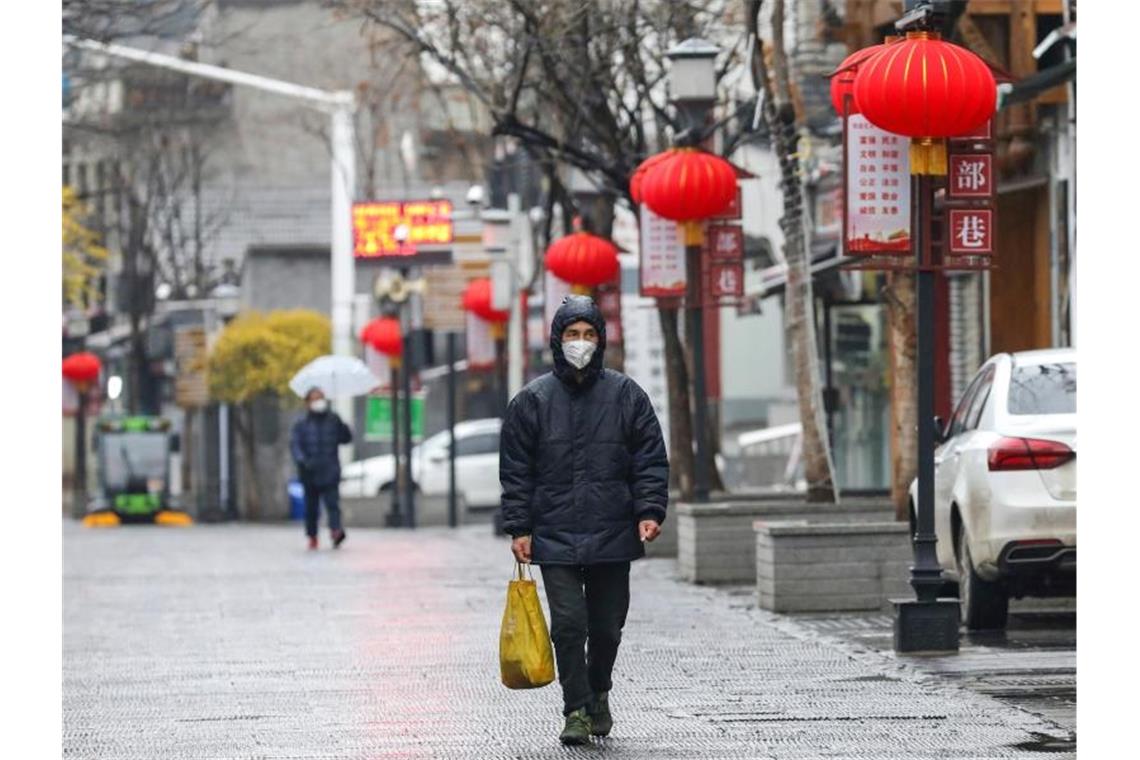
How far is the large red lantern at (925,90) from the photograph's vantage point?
591 inches

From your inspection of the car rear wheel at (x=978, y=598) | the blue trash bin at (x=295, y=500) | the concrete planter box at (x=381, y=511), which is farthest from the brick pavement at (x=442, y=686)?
the blue trash bin at (x=295, y=500)

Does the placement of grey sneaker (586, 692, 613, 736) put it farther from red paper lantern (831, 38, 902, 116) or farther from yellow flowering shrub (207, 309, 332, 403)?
yellow flowering shrub (207, 309, 332, 403)

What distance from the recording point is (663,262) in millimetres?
23875

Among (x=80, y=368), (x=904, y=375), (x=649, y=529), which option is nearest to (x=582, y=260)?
(x=904, y=375)

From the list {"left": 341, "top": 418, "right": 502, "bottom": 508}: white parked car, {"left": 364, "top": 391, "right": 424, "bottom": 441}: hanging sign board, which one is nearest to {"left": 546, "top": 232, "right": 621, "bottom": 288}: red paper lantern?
{"left": 341, "top": 418, "right": 502, "bottom": 508}: white parked car

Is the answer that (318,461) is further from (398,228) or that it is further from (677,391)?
(398,228)

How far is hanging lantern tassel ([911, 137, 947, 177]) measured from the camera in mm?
15617

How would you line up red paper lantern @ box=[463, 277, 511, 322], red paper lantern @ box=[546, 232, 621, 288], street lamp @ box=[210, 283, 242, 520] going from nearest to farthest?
red paper lantern @ box=[546, 232, 621, 288], red paper lantern @ box=[463, 277, 511, 322], street lamp @ box=[210, 283, 242, 520]

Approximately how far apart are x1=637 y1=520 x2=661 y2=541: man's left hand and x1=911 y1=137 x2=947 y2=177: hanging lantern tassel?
4968mm

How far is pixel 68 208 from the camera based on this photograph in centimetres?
3988
